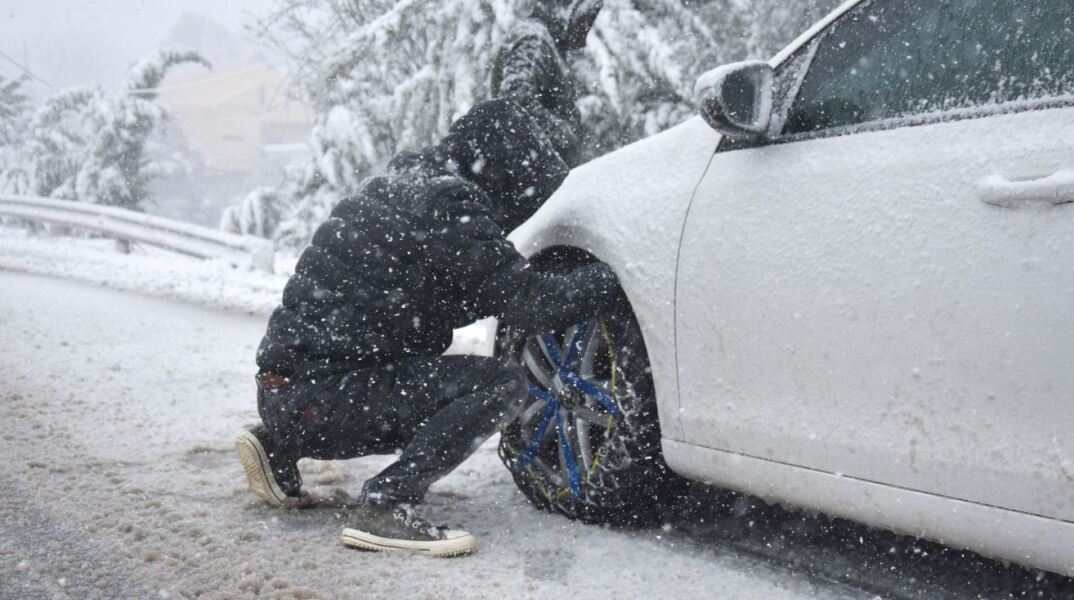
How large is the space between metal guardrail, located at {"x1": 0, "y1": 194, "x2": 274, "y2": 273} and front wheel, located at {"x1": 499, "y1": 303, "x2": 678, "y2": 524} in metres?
7.29

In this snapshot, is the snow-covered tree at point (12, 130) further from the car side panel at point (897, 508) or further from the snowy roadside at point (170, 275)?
the car side panel at point (897, 508)

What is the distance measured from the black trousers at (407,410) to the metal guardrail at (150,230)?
Result: 7.23 m

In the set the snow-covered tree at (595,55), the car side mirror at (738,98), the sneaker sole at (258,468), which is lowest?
the sneaker sole at (258,468)

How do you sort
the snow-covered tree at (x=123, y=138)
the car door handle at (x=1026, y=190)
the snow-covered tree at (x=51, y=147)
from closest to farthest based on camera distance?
the car door handle at (x=1026, y=190) → the snow-covered tree at (x=123, y=138) → the snow-covered tree at (x=51, y=147)

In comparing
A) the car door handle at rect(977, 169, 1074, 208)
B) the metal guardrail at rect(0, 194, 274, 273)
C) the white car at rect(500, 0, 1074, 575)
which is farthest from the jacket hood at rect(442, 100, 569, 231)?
the metal guardrail at rect(0, 194, 274, 273)

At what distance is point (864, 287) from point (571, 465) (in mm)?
1204

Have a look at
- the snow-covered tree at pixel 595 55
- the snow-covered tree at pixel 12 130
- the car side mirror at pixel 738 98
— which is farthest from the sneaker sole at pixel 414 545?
the snow-covered tree at pixel 12 130

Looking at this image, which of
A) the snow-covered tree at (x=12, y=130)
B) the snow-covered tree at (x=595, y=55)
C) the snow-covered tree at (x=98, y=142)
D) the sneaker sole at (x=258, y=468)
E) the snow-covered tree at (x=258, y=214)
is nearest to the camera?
the sneaker sole at (x=258, y=468)

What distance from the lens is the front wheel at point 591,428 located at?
273 cm

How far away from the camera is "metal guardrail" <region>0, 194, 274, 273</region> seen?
32.6 ft

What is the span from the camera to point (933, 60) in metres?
2.11

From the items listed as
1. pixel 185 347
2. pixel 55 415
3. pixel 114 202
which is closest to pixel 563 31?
pixel 185 347

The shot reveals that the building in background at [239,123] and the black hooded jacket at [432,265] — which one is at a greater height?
the building in background at [239,123]

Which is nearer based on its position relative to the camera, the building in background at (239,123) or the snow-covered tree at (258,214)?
the snow-covered tree at (258,214)
